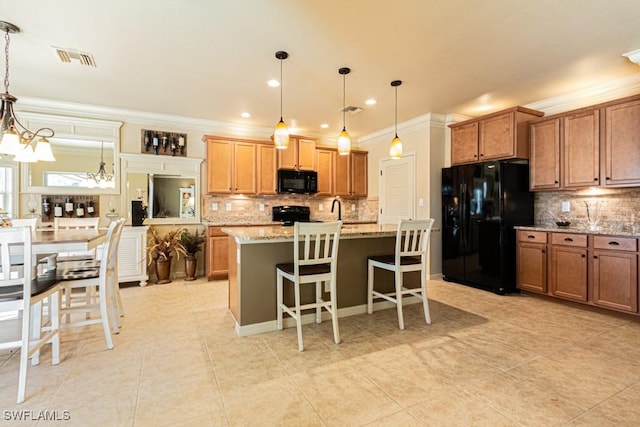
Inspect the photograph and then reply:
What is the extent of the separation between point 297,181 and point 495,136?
3.24 metres

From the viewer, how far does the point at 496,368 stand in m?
2.23

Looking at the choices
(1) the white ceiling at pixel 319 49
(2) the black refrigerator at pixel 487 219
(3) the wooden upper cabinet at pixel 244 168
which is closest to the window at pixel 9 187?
(1) the white ceiling at pixel 319 49

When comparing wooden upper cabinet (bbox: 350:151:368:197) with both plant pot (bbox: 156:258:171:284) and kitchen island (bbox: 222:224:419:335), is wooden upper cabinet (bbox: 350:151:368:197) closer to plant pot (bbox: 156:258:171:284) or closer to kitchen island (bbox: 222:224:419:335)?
kitchen island (bbox: 222:224:419:335)

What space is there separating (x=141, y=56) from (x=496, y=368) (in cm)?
414

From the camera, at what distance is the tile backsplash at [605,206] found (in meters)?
3.56

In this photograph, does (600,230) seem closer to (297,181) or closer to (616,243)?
(616,243)

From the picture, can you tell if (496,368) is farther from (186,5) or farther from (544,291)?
(186,5)

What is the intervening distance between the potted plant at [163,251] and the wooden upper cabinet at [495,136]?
4673mm

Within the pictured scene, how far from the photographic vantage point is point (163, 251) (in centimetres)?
479

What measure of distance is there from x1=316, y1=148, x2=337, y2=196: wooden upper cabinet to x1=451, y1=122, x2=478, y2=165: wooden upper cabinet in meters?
2.27

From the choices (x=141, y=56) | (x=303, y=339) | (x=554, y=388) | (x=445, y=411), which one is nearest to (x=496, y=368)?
(x=554, y=388)

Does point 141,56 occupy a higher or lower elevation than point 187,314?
higher

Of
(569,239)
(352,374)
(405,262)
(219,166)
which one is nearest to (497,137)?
(569,239)

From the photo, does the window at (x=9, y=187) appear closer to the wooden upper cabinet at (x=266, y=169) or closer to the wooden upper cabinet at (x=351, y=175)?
the wooden upper cabinet at (x=266, y=169)
